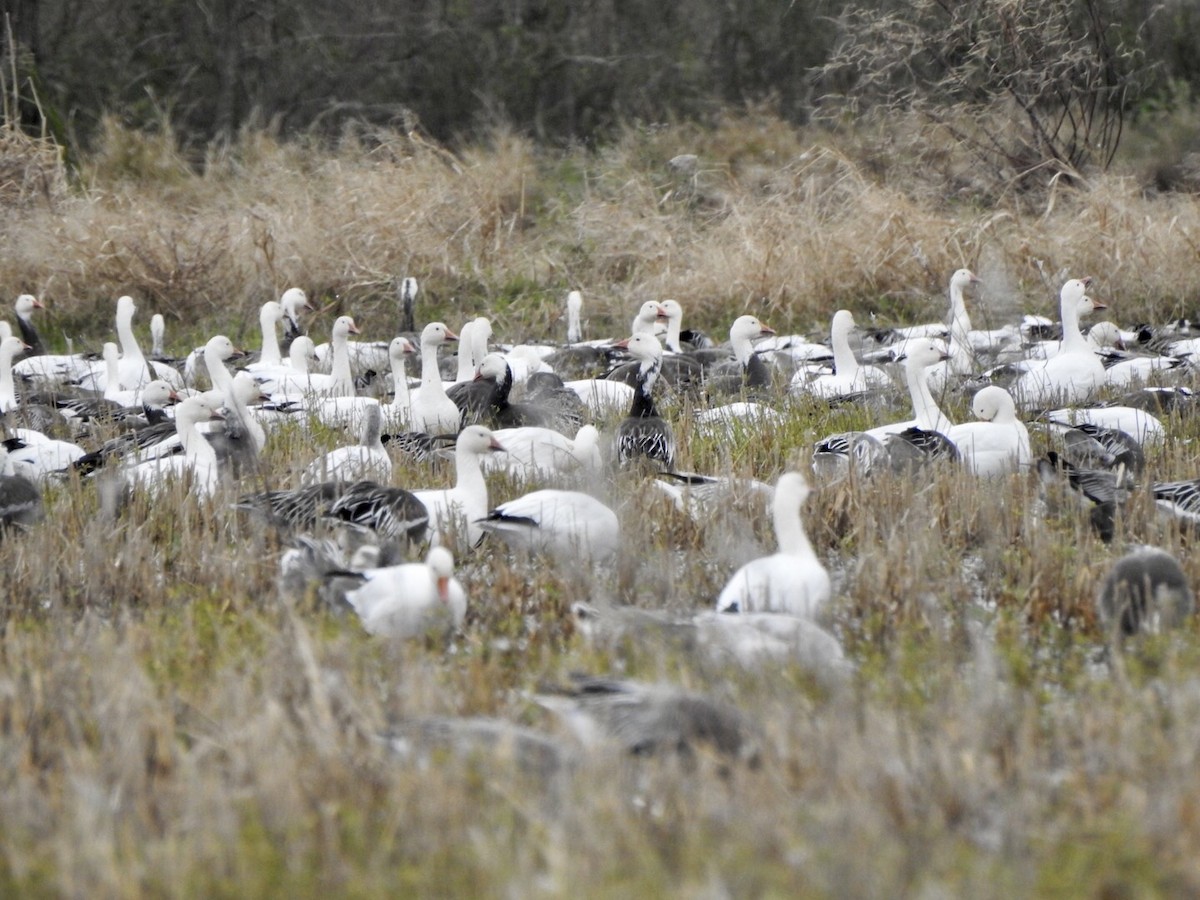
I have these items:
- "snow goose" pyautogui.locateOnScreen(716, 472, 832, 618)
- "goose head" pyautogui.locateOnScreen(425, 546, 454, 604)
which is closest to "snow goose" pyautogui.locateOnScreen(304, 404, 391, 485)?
"goose head" pyautogui.locateOnScreen(425, 546, 454, 604)

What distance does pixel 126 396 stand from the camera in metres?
9.41

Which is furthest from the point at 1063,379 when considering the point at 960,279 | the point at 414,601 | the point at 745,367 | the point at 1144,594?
the point at 414,601

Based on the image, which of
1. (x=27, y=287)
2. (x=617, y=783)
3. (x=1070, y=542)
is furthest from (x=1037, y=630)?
(x=27, y=287)

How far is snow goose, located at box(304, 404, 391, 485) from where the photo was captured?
5.94 m

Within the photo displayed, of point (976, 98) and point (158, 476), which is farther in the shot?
point (976, 98)

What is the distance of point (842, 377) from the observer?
28.7 feet

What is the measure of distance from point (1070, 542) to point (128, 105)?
18691 mm

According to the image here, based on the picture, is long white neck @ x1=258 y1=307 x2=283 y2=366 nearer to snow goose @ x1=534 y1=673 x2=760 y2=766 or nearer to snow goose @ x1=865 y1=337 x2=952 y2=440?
snow goose @ x1=865 y1=337 x2=952 y2=440

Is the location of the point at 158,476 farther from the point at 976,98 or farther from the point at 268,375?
the point at 976,98

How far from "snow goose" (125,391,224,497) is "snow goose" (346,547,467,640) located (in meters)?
1.80

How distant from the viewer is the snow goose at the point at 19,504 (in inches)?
207

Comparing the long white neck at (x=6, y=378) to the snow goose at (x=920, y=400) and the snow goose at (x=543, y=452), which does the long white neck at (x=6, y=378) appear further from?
the snow goose at (x=920, y=400)

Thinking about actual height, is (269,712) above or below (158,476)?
above

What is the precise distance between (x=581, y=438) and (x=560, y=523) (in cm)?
154
